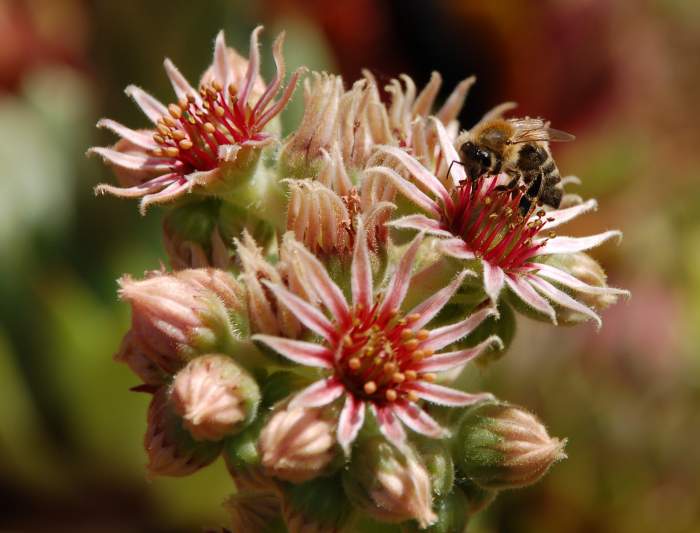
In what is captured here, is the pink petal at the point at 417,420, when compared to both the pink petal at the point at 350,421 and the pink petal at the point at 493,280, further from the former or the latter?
the pink petal at the point at 493,280

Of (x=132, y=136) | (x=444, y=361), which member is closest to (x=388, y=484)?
(x=444, y=361)

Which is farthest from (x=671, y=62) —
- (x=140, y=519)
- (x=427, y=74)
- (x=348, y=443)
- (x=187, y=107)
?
(x=348, y=443)

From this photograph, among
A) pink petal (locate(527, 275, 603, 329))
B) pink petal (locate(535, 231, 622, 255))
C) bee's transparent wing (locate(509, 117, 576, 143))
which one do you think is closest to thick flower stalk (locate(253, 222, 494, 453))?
pink petal (locate(527, 275, 603, 329))

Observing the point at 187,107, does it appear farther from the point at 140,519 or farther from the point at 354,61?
the point at 354,61

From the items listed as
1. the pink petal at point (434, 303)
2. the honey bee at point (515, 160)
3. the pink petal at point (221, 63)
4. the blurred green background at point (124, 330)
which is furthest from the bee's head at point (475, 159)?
the blurred green background at point (124, 330)

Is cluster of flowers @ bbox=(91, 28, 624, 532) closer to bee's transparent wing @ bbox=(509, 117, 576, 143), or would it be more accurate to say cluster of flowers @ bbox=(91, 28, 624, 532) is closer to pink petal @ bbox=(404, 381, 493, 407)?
pink petal @ bbox=(404, 381, 493, 407)
